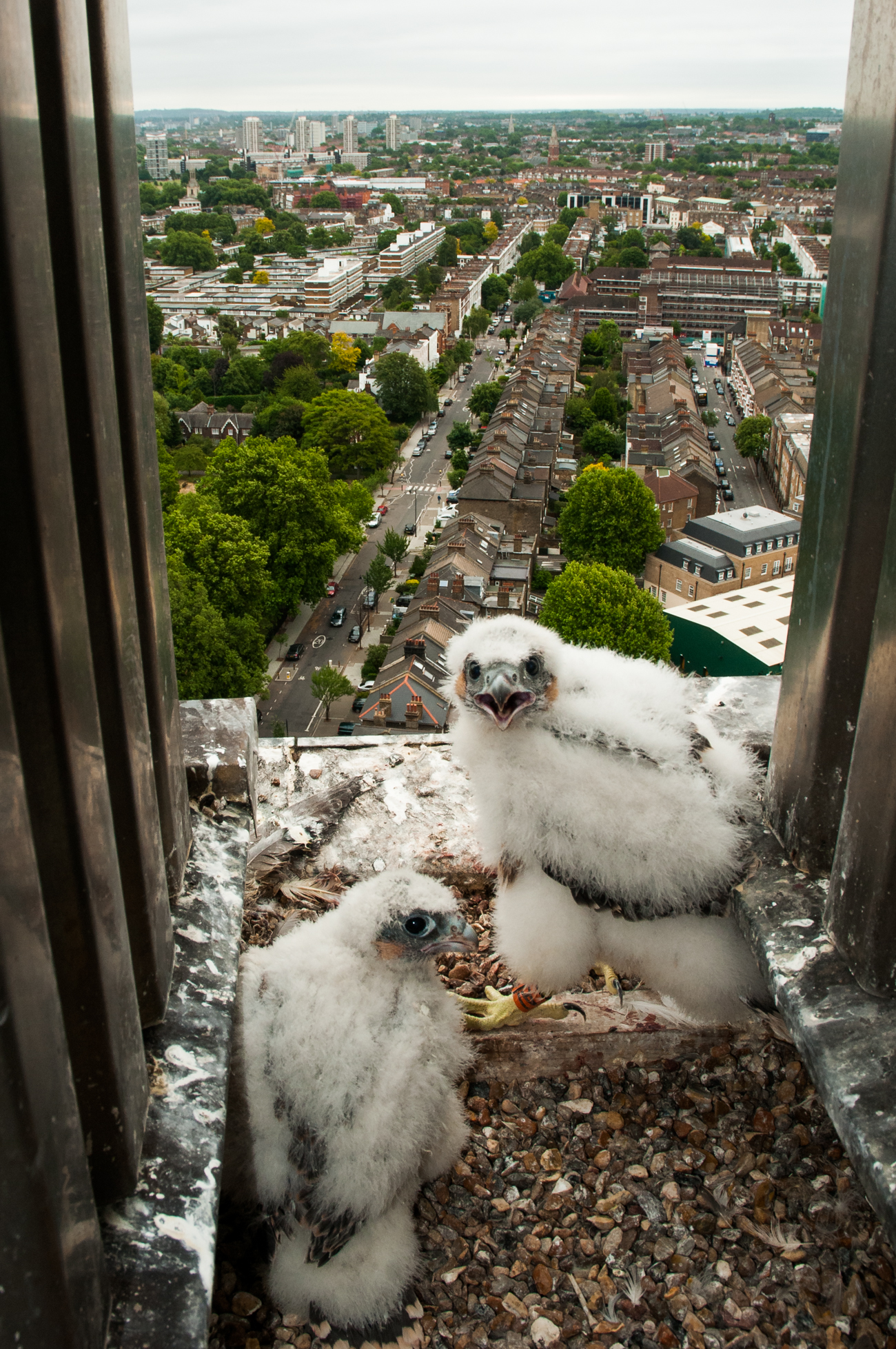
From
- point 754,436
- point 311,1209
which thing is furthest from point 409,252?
point 311,1209

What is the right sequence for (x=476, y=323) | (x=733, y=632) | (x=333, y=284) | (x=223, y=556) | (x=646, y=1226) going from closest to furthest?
1. (x=646, y=1226)
2. (x=223, y=556)
3. (x=733, y=632)
4. (x=476, y=323)
5. (x=333, y=284)

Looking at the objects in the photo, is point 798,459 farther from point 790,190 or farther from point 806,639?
point 790,190

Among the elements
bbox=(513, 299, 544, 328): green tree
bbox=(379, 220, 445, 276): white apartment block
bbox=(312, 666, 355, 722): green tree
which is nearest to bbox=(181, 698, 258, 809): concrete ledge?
bbox=(312, 666, 355, 722): green tree

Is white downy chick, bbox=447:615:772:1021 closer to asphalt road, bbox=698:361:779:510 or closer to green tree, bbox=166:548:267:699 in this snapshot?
green tree, bbox=166:548:267:699

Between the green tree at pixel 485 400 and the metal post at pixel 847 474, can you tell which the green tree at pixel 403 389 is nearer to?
→ the green tree at pixel 485 400

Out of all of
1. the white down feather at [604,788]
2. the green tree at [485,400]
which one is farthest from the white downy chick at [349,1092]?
the green tree at [485,400]

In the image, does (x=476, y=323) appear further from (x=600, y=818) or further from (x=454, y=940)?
(x=454, y=940)
